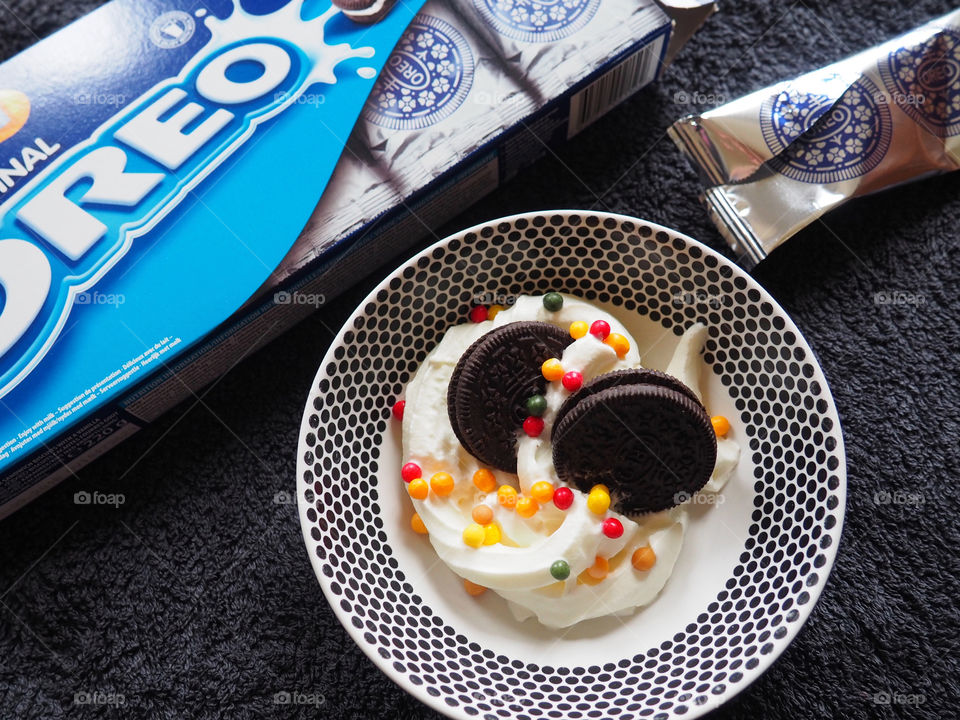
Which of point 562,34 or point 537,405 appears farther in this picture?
point 562,34

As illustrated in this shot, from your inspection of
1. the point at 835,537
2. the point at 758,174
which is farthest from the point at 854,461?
the point at 758,174

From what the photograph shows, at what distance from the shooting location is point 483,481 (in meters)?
0.94

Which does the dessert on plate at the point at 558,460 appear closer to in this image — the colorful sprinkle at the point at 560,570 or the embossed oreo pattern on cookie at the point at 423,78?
the colorful sprinkle at the point at 560,570

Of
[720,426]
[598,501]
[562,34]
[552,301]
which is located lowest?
[720,426]

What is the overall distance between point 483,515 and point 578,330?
252mm

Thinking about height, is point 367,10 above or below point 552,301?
above

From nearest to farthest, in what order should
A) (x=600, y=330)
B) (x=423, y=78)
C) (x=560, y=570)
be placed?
(x=560, y=570) → (x=600, y=330) → (x=423, y=78)

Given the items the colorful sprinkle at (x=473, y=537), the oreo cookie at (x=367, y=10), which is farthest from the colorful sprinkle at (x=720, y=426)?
the oreo cookie at (x=367, y=10)

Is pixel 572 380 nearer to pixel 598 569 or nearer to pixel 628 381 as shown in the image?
pixel 628 381

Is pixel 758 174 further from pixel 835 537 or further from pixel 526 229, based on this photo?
pixel 835 537

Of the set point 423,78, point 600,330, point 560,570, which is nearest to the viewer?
point 560,570

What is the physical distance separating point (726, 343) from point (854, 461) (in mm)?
294

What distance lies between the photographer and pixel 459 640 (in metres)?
0.93

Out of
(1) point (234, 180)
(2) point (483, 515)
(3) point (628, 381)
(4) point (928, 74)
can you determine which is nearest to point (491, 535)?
(2) point (483, 515)
